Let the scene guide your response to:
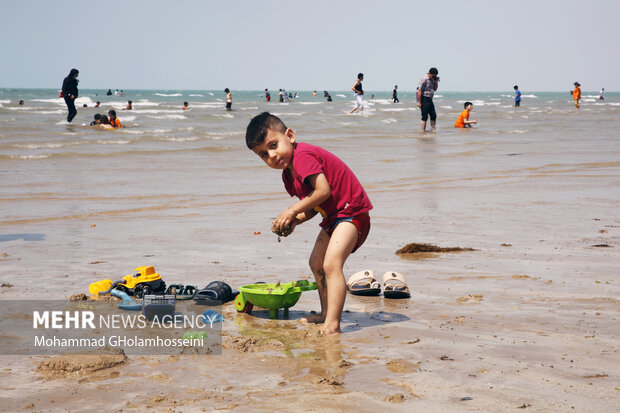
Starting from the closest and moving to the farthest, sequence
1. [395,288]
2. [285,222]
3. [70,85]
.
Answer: [285,222]
[395,288]
[70,85]

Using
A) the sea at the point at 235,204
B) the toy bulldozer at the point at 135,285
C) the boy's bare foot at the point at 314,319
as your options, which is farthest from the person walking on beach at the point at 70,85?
the boy's bare foot at the point at 314,319

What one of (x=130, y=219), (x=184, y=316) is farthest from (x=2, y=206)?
(x=184, y=316)

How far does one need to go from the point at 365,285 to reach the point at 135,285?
1500mm

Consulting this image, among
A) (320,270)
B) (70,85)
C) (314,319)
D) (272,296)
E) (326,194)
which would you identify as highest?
(70,85)

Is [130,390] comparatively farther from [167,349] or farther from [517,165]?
[517,165]

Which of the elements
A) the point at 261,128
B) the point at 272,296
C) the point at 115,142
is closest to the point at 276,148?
the point at 261,128

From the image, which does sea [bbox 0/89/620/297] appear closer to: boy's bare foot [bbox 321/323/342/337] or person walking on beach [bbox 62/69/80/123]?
boy's bare foot [bbox 321/323/342/337]

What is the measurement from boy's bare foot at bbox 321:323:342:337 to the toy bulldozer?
4.07 feet

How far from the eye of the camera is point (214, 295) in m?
4.43

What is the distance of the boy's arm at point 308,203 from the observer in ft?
12.4

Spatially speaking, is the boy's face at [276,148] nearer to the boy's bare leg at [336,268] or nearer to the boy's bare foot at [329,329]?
the boy's bare leg at [336,268]

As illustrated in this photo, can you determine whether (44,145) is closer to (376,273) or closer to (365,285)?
(376,273)

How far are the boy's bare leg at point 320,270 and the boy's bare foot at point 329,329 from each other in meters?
0.28

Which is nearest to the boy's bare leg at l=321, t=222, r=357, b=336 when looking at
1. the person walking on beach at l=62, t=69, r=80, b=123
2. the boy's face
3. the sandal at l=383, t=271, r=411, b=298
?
the boy's face
